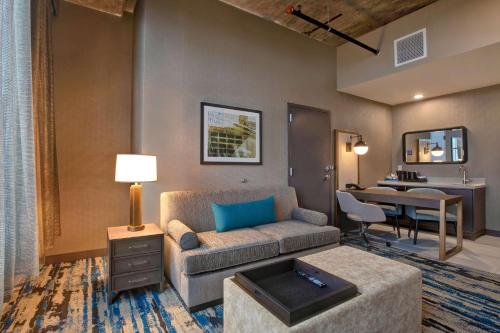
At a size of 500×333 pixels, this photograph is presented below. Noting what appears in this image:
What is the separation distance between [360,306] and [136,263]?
1804mm

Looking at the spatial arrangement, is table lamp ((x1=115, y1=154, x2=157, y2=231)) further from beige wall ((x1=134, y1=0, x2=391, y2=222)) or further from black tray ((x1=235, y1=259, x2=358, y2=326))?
black tray ((x1=235, y1=259, x2=358, y2=326))

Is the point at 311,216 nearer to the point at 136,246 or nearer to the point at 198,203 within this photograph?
the point at 198,203

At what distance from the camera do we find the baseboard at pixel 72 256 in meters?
2.89

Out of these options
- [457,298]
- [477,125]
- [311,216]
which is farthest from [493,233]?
[311,216]

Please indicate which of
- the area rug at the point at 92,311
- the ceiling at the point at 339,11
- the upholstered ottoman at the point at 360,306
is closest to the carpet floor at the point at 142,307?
the area rug at the point at 92,311

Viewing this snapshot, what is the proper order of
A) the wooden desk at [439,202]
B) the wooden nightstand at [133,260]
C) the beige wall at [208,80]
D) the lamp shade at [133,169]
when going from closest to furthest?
1. the wooden nightstand at [133,260]
2. the lamp shade at [133,169]
3. the beige wall at [208,80]
4. the wooden desk at [439,202]

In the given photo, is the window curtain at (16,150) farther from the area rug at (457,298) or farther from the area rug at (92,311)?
the area rug at (457,298)

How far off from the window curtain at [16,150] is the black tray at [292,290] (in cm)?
146

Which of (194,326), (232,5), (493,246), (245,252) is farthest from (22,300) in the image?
(493,246)

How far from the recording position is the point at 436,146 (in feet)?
15.9

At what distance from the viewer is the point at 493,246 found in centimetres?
358

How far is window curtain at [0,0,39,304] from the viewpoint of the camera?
4.93 feet

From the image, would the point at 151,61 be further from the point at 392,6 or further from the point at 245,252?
the point at 392,6

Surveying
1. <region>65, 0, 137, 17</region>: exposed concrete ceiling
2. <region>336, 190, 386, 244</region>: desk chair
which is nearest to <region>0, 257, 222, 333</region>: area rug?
<region>336, 190, 386, 244</region>: desk chair
